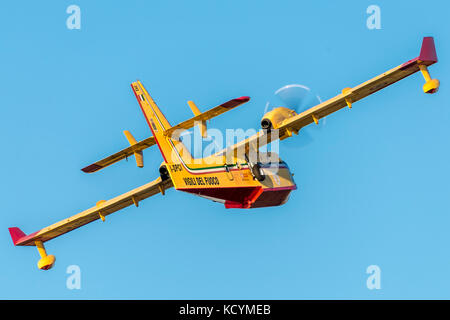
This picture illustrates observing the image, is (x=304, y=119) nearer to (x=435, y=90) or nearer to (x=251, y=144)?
(x=251, y=144)

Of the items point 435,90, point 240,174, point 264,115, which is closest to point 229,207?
point 240,174

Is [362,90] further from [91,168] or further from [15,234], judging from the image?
[15,234]

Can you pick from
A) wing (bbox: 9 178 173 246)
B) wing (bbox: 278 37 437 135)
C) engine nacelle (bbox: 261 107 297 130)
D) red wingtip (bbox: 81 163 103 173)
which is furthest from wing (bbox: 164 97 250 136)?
wing (bbox: 9 178 173 246)

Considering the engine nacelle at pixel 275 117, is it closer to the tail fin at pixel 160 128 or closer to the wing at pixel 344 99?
the wing at pixel 344 99

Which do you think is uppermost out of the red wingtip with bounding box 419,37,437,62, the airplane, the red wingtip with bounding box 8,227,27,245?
the red wingtip with bounding box 419,37,437,62

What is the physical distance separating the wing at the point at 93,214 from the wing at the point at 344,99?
A: 5380mm

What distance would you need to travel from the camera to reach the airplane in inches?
1292

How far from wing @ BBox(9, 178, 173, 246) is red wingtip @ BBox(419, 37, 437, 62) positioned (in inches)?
509

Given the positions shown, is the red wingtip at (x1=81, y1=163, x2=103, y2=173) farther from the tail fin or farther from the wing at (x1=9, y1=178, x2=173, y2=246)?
the tail fin

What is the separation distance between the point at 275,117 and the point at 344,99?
277cm

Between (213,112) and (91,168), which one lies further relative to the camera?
(91,168)

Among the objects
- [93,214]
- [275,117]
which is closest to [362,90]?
[275,117]

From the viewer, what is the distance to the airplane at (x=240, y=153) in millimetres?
32812

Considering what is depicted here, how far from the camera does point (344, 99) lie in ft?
110
